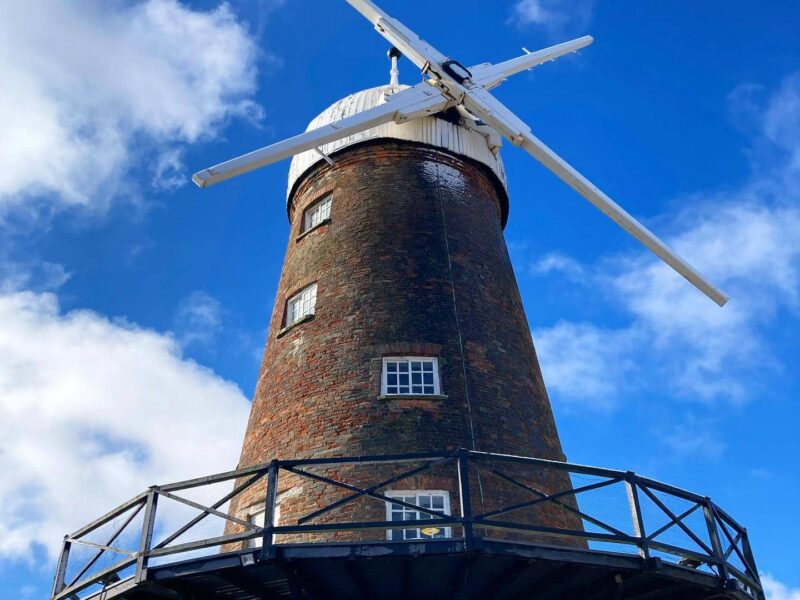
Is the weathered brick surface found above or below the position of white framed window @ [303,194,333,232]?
below

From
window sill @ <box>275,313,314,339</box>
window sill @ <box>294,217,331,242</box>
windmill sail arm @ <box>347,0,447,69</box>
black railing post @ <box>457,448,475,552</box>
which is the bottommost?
black railing post @ <box>457,448,475,552</box>

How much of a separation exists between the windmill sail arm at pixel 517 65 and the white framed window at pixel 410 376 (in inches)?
256

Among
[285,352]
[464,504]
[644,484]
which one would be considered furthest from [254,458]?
[644,484]

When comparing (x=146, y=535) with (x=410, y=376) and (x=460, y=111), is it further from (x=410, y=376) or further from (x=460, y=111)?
(x=460, y=111)

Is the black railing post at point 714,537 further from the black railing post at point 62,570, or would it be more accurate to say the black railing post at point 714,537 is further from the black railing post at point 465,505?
the black railing post at point 62,570

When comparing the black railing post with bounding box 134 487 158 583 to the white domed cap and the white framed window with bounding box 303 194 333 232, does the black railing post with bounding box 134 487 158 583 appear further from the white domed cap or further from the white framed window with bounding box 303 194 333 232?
the white domed cap

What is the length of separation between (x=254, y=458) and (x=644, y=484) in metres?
5.58

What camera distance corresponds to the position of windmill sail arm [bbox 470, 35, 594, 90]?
17.0 m

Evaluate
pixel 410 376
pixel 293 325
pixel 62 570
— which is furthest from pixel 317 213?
pixel 62 570

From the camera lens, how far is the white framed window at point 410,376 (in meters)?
11.9

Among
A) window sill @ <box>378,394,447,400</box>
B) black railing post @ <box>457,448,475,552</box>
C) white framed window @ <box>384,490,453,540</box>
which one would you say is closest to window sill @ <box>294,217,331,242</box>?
window sill @ <box>378,394,447,400</box>

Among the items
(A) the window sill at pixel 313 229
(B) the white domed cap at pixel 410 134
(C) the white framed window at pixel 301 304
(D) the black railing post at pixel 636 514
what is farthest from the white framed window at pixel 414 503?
(B) the white domed cap at pixel 410 134

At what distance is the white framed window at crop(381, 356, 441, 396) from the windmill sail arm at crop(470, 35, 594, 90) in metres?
6.51

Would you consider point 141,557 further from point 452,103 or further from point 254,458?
point 452,103
